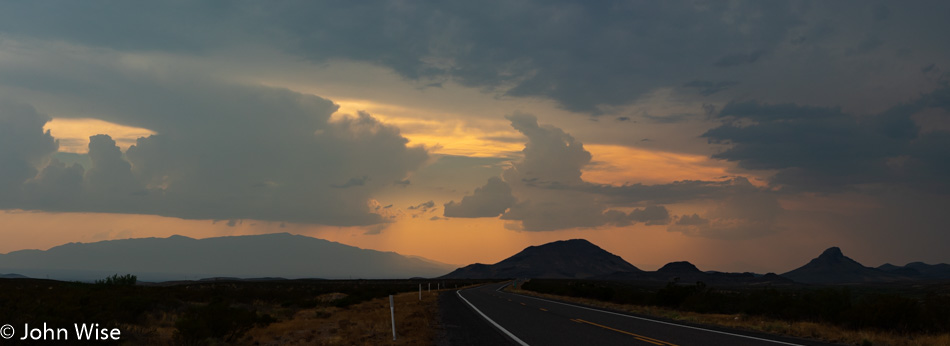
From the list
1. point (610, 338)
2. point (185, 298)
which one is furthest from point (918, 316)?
point (185, 298)

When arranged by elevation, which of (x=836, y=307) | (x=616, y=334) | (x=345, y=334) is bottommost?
(x=345, y=334)

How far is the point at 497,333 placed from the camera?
17.3 meters

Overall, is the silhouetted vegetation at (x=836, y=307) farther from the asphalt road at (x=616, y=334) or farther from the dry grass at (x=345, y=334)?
the dry grass at (x=345, y=334)

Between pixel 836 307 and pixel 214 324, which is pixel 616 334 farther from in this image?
pixel 214 324

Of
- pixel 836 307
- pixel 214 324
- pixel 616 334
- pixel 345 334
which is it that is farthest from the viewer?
pixel 836 307

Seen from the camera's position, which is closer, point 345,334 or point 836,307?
point 345,334

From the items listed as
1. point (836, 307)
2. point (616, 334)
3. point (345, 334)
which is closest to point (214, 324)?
point (345, 334)

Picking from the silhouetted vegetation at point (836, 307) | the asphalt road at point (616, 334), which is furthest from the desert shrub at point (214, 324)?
the silhouetted vegetation at point (836, 307)

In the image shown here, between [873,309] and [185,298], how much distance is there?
120ft

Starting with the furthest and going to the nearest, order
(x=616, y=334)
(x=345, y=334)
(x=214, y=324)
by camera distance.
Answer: (x=345, y=334), (x=214, y=324), (x=616, y=334)

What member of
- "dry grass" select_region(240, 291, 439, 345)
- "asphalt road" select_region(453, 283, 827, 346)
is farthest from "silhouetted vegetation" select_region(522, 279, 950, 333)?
"dry grass" select_region(240, 291, 439, 345)

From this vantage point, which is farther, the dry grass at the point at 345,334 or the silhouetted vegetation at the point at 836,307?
the silhouetted vegetation at the point at 836,307

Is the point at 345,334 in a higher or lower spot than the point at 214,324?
lower

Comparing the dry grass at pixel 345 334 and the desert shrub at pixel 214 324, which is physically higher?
the desert shrub at pixel 214 324
